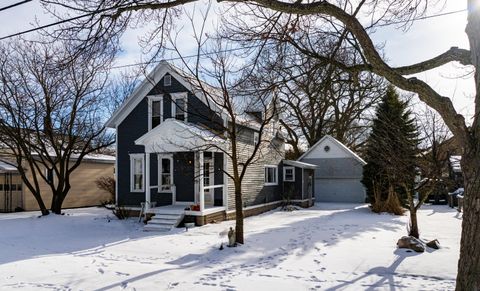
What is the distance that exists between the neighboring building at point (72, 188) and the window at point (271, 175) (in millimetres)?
11486

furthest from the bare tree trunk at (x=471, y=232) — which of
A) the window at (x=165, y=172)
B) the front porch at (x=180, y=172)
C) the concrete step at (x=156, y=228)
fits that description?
the window at (x=165, y=172)

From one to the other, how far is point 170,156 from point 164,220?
12.0 feet

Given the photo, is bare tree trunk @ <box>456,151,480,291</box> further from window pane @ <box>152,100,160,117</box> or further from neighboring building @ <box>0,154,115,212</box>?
neighboring building @ <box>0,154,115,212</box>

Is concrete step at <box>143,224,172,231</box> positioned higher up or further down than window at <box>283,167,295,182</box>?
further down

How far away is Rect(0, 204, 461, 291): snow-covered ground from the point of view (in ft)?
24.0

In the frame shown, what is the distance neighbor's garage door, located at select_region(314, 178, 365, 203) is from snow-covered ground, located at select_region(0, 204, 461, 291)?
41.9 feet

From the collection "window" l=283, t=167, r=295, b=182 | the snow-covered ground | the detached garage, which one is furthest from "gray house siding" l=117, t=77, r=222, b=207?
the detached garage

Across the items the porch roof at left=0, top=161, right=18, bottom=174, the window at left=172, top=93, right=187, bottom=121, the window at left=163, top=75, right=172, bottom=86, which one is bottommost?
the porch roof at left=0, top=161, right=18, bottom=174

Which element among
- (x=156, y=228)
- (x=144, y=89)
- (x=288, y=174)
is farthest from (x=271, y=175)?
(x=156, y=228)

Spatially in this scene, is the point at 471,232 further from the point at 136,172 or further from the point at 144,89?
the point at 136,172

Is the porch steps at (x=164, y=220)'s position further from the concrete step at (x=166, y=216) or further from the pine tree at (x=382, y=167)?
the pine tree at (x=382, y=167)

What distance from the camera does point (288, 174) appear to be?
2497 centimetres

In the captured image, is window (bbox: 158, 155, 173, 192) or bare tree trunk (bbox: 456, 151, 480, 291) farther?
window (bbox: 158, 155, 173, 192)

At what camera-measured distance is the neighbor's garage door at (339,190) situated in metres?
28.1
